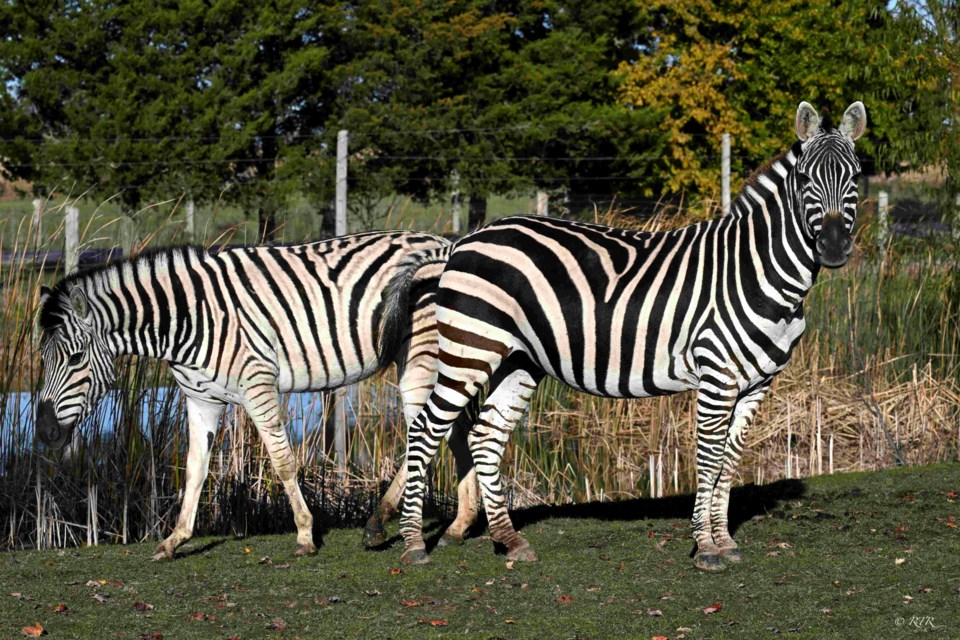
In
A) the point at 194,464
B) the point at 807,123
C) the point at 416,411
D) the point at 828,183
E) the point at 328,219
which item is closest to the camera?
the point at 828,183

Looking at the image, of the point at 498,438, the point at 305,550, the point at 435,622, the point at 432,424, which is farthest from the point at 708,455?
the point at 305,550

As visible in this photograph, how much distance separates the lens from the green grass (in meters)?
5.21

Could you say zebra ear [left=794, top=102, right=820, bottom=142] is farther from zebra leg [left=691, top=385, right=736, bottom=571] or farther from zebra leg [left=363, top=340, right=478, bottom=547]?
zebra leg [left=363, top=340, right=478, bottom=547]

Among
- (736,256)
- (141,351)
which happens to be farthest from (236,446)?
(736,256)

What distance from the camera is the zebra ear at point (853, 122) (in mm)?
6047

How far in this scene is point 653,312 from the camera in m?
6.24

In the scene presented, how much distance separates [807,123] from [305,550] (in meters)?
3.58

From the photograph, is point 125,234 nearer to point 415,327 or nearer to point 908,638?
point 415,327

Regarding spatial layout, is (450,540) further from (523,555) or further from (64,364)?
(64,364)

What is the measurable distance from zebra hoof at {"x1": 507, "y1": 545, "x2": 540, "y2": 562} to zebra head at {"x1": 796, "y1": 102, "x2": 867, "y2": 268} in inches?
86.0

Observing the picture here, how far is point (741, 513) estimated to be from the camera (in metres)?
7.55

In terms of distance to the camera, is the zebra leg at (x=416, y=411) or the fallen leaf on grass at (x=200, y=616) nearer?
the fallen leaf on grass at (x=200, y=616)

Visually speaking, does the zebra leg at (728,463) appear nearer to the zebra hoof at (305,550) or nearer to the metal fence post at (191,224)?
the zebra hoof at (305,550)

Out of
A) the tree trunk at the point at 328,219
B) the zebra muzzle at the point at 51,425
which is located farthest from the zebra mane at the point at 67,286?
the tree trunk at the point at 328,219
